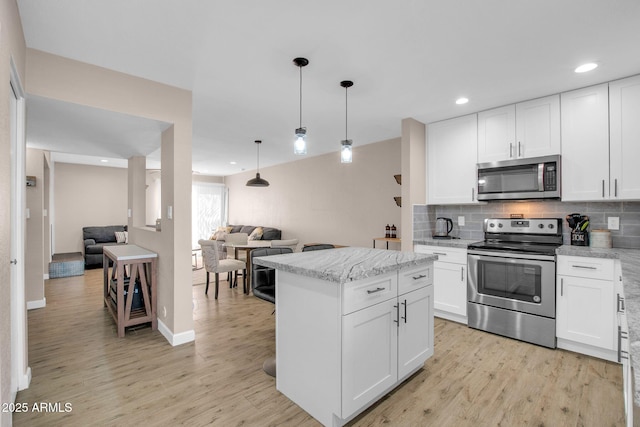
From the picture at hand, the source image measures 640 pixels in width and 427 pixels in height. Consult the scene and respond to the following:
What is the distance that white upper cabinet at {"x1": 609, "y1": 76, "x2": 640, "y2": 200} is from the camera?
2.64 meters

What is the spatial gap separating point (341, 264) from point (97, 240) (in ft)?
25.0

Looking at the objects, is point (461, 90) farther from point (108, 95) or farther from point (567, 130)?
point (108, 95)

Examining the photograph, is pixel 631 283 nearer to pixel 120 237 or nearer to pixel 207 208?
pixel 120 237

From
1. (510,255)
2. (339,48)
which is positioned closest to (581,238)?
(510,255)

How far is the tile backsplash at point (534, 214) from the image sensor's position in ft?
9.48

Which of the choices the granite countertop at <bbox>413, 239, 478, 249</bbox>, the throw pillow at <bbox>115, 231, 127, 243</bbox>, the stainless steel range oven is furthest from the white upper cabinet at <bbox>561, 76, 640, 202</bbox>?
the throw pillow at <bbox>115, 231, 127, 243</bbox>

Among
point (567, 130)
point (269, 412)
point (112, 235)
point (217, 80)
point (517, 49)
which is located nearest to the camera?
point (269, 412)

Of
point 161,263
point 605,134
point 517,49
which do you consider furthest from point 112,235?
point 605,134

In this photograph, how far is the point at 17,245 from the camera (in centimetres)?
212

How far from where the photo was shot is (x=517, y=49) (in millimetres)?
2273

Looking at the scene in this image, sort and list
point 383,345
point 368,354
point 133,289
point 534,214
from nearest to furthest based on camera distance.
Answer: point 368,354 < point 383,345 < point 133,289 < point 534,214

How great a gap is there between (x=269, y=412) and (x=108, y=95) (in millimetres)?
2761

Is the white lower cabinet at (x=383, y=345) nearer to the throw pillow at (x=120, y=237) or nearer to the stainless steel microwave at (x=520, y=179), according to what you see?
the stainless steel microwave at (x=520, y=179)

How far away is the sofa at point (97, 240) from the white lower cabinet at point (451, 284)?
22.9 feet
